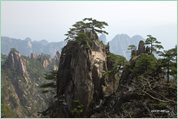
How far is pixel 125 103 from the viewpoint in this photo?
16.9m

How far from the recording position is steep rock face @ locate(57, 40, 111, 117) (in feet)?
70.6

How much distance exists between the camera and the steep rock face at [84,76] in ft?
70.6

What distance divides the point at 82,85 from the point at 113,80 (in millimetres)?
2813

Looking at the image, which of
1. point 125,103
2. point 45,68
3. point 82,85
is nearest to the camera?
point 125,103

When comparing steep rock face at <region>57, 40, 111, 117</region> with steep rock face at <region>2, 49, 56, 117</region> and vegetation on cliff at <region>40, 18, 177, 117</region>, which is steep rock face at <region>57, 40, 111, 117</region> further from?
steep rock face at <region>2, 49, 56, 117</region>

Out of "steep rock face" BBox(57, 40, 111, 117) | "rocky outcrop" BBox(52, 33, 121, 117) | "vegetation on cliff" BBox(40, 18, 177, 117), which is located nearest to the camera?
"vegetation on cliff" BBox(40, 18, 177, 117)

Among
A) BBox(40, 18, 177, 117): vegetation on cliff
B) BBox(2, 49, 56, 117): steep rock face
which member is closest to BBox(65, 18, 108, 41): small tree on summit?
BBox(40, 18, 177, 117): vegetation on cliff

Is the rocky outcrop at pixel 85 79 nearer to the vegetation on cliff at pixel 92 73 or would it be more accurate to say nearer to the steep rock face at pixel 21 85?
the vegetation on cliff at pixel 92 73

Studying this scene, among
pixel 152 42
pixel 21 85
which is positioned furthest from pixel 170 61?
pixel 21 85

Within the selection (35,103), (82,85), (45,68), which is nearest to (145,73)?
(82,85)

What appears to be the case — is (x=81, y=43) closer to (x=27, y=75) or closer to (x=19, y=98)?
(x=19, y=98)

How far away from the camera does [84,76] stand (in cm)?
2197

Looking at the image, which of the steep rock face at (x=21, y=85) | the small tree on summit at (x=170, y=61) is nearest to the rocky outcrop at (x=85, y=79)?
the small tree on summit at (x=170, y=61)

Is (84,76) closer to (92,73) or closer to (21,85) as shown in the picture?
(92,73)
